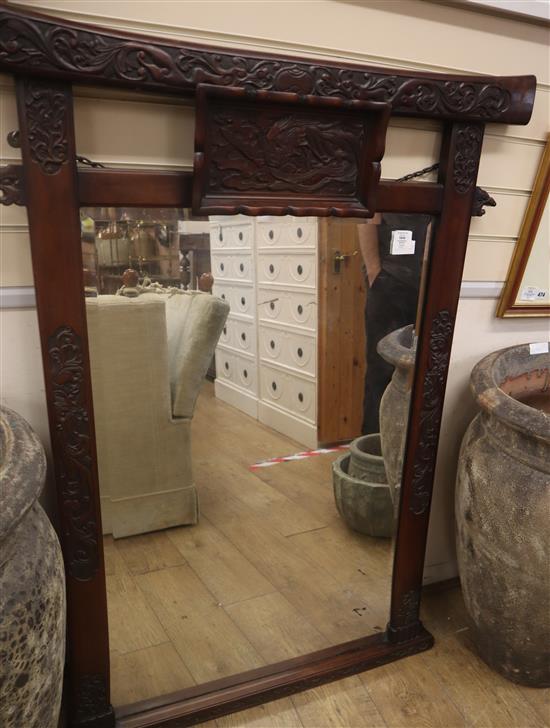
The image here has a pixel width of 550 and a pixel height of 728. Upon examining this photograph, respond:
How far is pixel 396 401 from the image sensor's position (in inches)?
59.9

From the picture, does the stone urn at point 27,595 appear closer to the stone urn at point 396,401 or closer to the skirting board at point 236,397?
the skirting board at point 236,397

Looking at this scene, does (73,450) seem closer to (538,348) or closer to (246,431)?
(246,431)

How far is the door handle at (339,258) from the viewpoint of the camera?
4.62 ft

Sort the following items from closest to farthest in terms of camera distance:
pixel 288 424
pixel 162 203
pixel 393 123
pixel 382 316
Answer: pixel 162 203 < pixel 393 123 < pixel 382 316 < pixel 288 424

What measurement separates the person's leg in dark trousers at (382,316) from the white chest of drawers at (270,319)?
141 mm

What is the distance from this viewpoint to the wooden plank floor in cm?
142

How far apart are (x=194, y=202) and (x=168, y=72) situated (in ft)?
0.75

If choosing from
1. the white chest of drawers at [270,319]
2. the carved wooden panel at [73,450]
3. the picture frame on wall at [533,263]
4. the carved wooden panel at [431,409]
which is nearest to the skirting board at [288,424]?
the white chest of drawers at [270,319]

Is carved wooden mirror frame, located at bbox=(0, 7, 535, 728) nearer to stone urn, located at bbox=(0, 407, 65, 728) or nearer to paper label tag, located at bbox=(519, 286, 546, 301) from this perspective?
stone urn, located at bbox=(0, 407, 65, 728)

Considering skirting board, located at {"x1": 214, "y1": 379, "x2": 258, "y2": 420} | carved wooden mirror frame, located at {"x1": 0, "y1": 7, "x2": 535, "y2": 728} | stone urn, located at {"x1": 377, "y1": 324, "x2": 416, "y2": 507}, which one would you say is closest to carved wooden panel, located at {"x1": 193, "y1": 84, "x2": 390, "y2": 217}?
carved wooden mirror frame, located at {"x1": 0, "y1": 7, "x2": 535, "y2": 728}

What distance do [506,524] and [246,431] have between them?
67cm

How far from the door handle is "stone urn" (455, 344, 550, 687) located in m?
0.46

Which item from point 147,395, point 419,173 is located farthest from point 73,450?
point 419,173

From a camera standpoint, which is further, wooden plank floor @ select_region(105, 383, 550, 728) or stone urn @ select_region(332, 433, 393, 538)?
stone urn @ select_region(332, 433, 393, 538)
